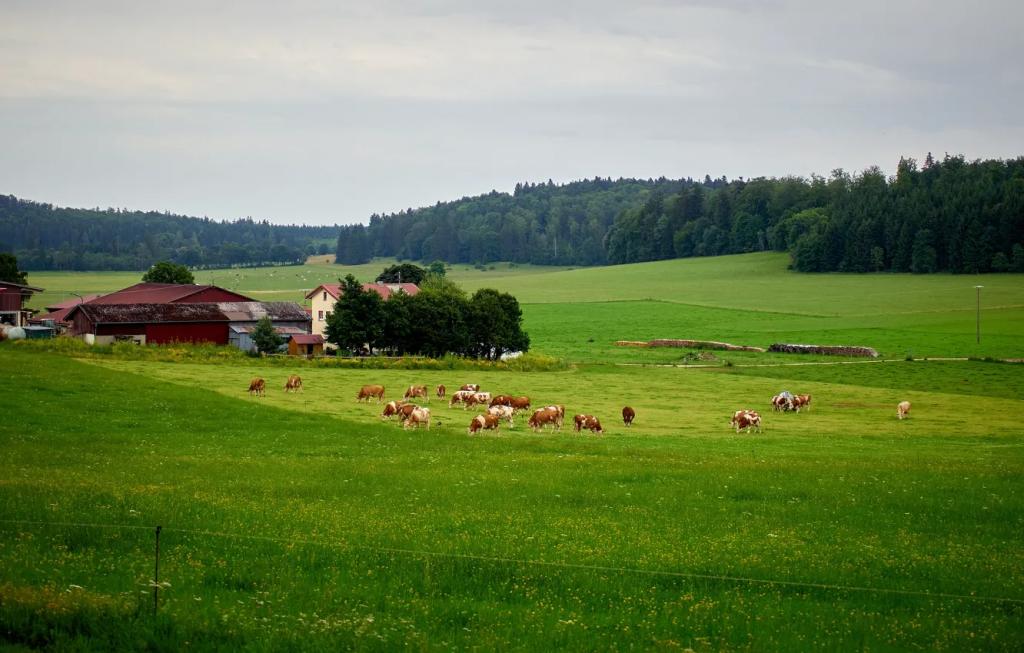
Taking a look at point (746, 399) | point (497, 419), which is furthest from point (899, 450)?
point (746, 399)

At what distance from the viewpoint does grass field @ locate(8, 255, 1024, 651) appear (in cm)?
1233

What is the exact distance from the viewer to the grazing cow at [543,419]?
39625mm

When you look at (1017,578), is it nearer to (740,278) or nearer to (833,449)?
(833,449)

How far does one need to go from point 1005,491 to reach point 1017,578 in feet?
29.5

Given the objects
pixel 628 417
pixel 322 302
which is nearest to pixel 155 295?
pixel 322 302

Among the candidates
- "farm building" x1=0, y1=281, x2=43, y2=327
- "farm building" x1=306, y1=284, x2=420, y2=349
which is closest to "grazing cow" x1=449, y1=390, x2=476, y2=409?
"farm building" x1=306, y1=284, x2=420, y2=349

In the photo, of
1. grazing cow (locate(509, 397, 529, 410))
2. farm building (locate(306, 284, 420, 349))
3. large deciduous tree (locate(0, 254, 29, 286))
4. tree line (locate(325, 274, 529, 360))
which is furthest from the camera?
large deciduous tree (locate(0, 254, 29, 286))

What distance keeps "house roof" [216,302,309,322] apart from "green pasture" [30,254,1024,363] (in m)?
22.7

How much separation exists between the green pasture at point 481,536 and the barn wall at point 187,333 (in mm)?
43043

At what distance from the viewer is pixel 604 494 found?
73.2 ft

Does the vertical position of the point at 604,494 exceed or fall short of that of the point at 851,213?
it falls short

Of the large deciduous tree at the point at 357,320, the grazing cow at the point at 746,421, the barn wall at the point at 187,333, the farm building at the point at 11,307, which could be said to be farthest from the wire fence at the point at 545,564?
the farm building at the point at 11,307

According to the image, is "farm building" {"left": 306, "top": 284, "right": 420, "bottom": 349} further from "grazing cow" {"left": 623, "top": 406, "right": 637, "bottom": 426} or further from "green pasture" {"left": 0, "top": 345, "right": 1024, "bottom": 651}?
"green pasture" {"left": 0, "top": 345, "right": 1024, "bottom": 651}

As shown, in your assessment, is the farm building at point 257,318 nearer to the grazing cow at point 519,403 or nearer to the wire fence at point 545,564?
the grazing cow at point 519,403
